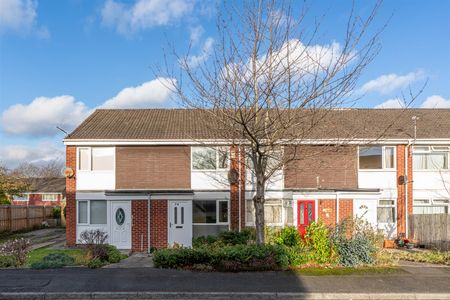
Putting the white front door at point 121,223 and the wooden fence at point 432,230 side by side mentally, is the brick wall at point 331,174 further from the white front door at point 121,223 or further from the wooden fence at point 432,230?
the white front door at point 121,223

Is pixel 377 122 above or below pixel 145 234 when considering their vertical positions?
above

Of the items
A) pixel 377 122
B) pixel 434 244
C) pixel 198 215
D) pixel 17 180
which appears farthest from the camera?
pixel 17 180

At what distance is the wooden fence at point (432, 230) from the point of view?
1498cm

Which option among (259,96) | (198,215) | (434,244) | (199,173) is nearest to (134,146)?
(199,173)

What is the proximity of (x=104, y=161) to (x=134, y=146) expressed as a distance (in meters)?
1.46

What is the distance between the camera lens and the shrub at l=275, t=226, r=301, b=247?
11.6m

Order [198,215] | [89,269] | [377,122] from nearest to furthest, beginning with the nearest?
[89,269], [198,215], [377,122]

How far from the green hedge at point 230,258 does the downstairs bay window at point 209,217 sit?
19.5 feet

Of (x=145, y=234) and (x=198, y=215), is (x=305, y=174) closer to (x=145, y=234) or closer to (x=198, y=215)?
(x=198, y=215)

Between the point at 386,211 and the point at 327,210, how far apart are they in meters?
2.79

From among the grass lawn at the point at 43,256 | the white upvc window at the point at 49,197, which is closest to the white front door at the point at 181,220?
the grass lawn at the point at 43,256

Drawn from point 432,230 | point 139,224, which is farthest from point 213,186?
point 432,230

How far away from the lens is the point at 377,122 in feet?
61.4

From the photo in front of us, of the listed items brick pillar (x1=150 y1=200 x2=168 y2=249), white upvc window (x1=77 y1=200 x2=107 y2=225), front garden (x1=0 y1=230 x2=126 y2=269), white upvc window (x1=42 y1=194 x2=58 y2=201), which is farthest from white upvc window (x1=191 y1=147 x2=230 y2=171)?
white upvc window (x1=42 y1=194 x2=58 y2=201)
